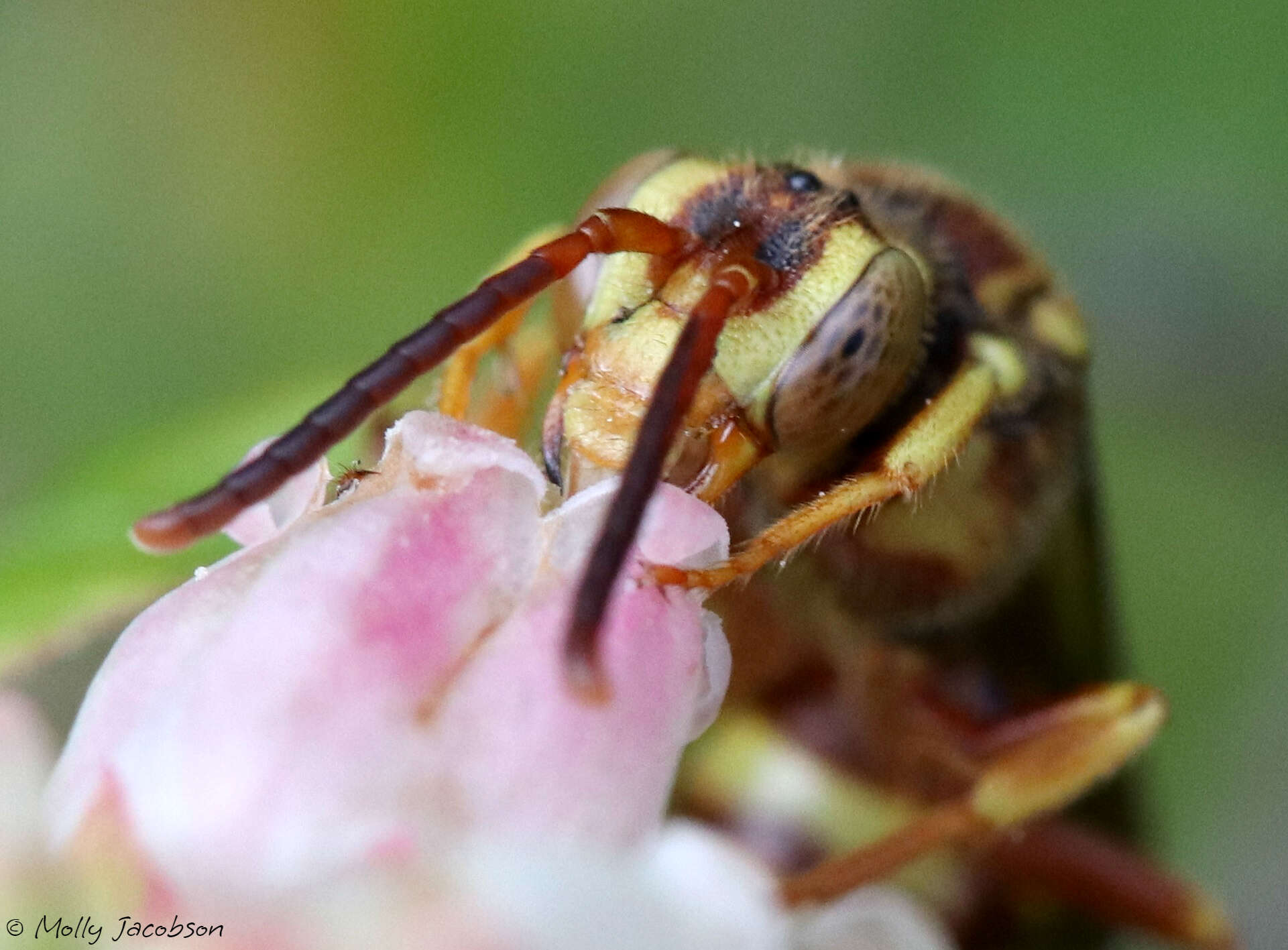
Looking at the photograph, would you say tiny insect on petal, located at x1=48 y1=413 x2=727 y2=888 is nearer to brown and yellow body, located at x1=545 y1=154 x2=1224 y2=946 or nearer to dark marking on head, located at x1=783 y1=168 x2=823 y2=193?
brown and yellow body, located at x1=545 y1=154 x2=1224 y2=946

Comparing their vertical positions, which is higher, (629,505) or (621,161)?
(629,505)

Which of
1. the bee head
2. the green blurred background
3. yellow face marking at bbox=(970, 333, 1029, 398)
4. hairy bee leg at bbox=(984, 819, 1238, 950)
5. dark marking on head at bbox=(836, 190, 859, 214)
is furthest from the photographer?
the green blurred background

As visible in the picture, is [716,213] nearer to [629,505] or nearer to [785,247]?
[785,247]

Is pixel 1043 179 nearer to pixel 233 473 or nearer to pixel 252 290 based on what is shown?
pixel 252 290

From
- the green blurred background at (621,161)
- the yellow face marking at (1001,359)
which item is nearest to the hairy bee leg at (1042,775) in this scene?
the yellow face marking at (1001,359)

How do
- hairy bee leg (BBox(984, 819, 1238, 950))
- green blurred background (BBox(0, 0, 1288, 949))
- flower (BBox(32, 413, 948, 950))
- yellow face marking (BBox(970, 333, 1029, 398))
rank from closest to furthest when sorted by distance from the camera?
flower (BBox(32, 413, 948, 950)) → yellow face marking (BBox(970, 333, 1029, 398)) → hairy bee leg (BBox(984, 819, 1238, 950)) → green blurred background (BBox(0, 0, 1288, 949))

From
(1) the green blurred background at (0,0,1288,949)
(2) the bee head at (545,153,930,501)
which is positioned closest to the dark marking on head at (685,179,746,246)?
(2) the bee head at (545,153,930,501)

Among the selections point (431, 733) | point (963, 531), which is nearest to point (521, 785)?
point (431, 733)

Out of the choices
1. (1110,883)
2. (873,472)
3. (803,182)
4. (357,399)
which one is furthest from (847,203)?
(1110,883)
